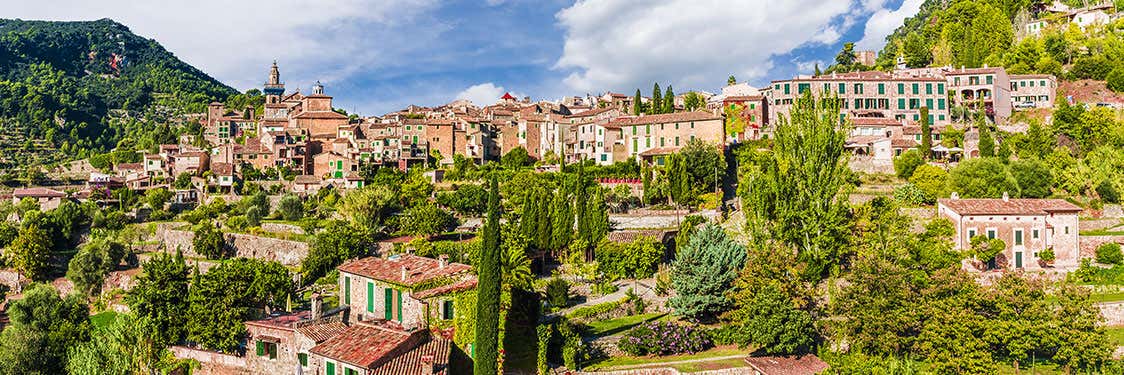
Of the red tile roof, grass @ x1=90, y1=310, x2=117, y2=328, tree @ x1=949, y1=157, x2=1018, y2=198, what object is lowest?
grass @ x1=90, y1=310, x2=117, y2=328

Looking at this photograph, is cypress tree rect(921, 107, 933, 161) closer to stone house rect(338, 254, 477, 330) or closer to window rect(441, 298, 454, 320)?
stone house rect(338, 254, 477, 330)

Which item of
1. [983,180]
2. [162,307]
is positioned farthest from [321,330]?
[983,180]

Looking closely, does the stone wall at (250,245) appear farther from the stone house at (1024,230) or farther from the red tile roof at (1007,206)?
the stone house at (1024,230)

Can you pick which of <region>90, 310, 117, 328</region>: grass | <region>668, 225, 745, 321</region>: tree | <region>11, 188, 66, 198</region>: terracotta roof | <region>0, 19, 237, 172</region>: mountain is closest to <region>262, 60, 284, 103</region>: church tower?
<region>0, 19, 237, 172</region>: mountain

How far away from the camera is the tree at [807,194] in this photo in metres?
30.7

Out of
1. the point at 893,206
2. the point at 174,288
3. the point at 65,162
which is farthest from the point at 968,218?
the point at 65,162

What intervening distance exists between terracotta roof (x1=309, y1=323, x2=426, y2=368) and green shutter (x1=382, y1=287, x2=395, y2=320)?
4.95 feet

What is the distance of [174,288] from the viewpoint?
27766 millimetres

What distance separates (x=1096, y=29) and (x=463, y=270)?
7325 cm

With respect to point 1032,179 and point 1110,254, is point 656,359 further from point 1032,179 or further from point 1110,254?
point 1032,179

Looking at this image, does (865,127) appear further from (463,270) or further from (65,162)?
(65,162)

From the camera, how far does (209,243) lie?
48500mm

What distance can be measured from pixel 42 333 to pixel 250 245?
2039 centimetres

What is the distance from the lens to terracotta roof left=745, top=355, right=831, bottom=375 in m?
23.0
